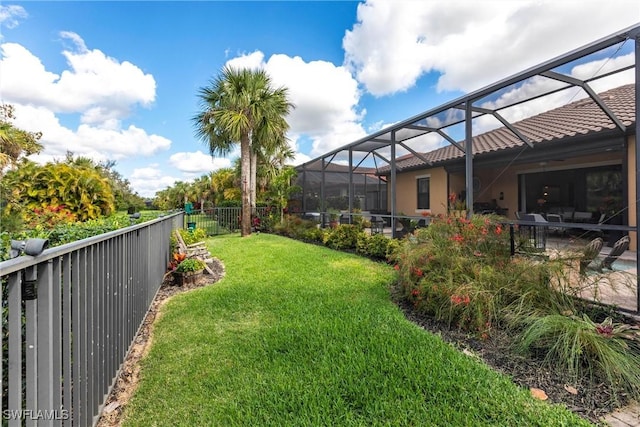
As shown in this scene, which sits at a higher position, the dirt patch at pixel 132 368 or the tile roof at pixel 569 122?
the tile roof at pixel 569 122

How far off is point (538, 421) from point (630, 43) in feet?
14.6

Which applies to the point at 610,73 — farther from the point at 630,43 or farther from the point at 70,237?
the point at 70,237

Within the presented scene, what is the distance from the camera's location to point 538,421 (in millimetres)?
1826

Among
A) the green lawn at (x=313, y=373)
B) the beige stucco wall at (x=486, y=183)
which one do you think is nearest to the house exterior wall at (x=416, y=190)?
the beige stucco wall at (x=486, y=183)

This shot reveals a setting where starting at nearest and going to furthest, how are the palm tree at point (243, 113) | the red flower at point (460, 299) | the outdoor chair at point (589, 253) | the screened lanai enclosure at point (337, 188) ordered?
1. the red flower at point (460, 299)
2. the outdoor chair at point (589, 253)
3. the palm tree at point (243, 113)
4. the screened lanai enclosure at point (337, 188)

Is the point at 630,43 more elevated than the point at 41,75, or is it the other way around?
the point at 41,75

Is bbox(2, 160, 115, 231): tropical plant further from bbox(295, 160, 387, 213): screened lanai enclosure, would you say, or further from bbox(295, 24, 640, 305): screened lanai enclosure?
bbox(295, 160, 387, 213): screened lanai enclosure

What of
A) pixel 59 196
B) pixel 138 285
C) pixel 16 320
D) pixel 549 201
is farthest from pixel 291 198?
pixel 16 320

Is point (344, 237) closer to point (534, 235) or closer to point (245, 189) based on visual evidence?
point (534, 235)

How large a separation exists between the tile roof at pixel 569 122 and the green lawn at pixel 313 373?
625cm

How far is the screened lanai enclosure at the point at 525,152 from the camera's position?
468 cm

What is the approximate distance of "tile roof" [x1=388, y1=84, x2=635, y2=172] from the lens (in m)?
6.09

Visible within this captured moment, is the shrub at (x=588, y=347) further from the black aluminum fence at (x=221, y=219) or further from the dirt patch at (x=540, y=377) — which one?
the black aluminum fence at (x=221, y=219)

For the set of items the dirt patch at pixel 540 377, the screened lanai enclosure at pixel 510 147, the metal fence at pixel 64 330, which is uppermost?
the screened lanai enclosure at pixel 510 147
